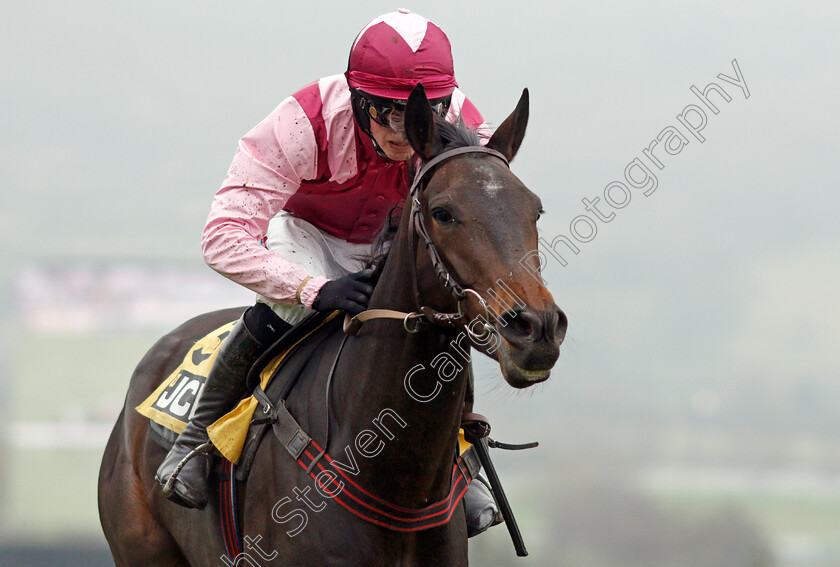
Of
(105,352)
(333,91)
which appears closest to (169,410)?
(333,91)

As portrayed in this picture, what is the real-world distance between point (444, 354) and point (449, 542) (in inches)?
27.5

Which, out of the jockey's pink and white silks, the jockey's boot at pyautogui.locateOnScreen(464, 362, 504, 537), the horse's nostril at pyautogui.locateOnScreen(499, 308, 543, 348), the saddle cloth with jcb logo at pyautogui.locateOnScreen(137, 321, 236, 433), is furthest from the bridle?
the saddle cloth with jcb logo at pyautogui.locateOnScreen(137, 321, 236, 433)

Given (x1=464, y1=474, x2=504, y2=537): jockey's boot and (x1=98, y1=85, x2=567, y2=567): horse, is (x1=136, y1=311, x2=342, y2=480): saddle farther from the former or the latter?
(x1=464, y1=474, x2=504, y2=537): jockey's boot

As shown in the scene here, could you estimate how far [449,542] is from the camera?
299cm

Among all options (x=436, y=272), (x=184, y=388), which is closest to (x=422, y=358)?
(x=436, y=272)

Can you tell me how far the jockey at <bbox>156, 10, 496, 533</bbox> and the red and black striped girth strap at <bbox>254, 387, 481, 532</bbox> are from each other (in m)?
0.44

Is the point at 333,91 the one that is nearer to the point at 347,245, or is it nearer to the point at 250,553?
the point at 347,245

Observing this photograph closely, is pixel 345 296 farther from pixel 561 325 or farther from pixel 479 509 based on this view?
pixel 479 509

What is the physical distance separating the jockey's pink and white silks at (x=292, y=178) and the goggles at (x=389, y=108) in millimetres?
156

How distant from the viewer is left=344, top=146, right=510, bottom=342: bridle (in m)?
2.52

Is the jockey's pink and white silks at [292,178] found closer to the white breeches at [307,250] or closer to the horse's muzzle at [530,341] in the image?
the white breeches at [307,250]

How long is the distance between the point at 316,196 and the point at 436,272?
122 cm

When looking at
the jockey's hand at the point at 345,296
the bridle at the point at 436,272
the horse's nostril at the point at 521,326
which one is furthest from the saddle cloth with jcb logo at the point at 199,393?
the horse's nostril at the point at 521,326

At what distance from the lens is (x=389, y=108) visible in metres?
3.20
